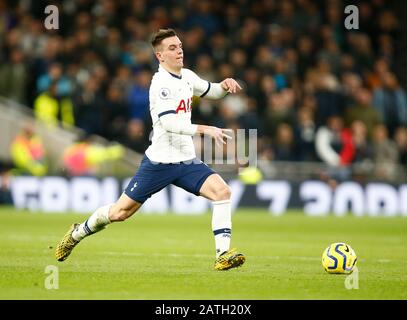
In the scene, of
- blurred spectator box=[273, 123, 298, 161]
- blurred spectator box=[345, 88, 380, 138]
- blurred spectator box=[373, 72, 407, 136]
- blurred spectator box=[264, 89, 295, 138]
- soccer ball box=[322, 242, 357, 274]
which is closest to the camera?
soccer ball box=[322, 242, 357, 274]

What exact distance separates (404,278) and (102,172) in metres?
12.8

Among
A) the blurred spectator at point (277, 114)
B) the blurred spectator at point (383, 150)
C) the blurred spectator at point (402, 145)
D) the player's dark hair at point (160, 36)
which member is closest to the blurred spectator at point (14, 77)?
the blurred spectator at point (277, 114)

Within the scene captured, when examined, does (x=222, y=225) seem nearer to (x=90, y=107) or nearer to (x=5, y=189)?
(x=5, y=189)

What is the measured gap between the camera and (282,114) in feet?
70.2

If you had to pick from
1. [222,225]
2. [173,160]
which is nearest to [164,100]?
[173,160]

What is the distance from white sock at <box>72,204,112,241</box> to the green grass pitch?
13.6 inches

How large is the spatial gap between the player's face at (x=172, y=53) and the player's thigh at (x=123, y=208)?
1.42m

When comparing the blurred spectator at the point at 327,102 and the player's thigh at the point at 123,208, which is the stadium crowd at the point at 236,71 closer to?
the blurred spectator at the point at 327,102

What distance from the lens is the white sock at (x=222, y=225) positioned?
9.98 m

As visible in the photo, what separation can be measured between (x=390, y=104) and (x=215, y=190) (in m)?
13.3

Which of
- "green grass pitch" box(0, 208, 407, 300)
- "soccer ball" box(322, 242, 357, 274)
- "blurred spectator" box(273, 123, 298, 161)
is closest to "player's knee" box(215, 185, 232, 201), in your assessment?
"green grass pitch" box(0, 208, 407, 300)

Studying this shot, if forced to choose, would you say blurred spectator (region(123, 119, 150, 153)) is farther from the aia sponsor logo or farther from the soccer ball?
the soccer ball

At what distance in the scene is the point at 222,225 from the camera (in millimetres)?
10039

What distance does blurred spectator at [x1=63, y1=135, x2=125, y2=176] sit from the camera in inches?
848
